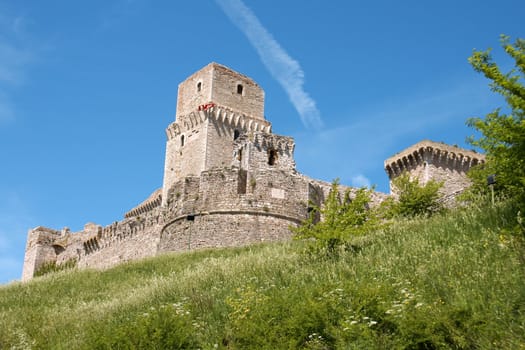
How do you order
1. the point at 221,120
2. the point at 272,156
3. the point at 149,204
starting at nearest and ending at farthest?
the point at 272,156, the point at 221,120, the point at 149,204

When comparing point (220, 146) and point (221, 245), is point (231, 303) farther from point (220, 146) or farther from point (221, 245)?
point (220, 146)

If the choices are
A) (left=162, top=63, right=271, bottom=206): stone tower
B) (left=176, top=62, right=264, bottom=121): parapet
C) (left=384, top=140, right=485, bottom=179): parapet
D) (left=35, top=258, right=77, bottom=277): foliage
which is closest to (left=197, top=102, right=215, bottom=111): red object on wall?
(left=162, top=63, right=271, bottom=206): stone tower

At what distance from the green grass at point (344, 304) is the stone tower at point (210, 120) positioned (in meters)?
23.9

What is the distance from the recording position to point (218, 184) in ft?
79.3

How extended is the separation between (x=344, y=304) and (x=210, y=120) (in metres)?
29.5

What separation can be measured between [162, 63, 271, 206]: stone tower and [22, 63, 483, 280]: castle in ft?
0.19

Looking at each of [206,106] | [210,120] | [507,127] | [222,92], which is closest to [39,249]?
[210,120]

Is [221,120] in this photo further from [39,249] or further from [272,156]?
[39,249]

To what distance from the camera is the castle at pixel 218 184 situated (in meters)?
23.5

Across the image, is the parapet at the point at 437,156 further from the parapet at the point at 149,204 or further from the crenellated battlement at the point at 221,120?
the parapet at the point at 149,204

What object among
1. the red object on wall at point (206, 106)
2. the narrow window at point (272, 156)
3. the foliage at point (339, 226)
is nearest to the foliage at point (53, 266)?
the red object on wall at point (206, 106)

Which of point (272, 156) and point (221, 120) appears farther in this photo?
point (221, 120)

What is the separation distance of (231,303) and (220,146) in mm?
28511

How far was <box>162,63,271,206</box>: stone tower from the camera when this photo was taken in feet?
121
